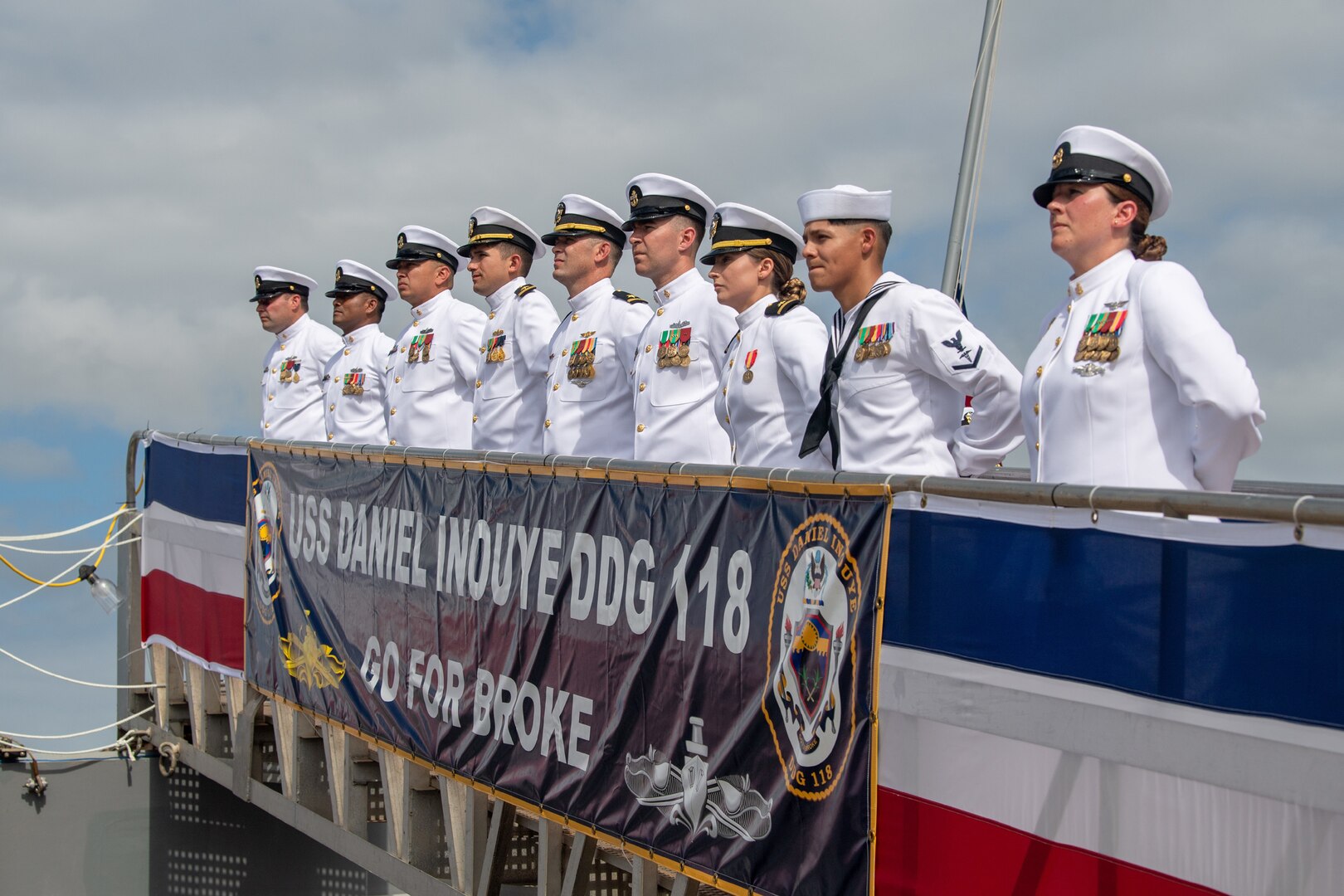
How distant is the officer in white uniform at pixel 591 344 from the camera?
22.7ft

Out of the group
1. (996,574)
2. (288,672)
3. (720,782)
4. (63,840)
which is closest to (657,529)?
(720,782)

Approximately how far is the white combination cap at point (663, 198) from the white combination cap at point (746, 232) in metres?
0.60

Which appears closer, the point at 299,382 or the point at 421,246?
the point at 421,246

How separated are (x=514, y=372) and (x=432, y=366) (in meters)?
0.91

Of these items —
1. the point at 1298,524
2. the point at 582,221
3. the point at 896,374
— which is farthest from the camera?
the point at 582,221

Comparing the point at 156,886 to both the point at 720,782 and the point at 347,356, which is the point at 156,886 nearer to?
the point at 347,356

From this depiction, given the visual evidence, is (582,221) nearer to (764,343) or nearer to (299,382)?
(764,343)

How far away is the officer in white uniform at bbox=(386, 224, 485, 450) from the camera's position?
8586mm

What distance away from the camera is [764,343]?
5512 mm

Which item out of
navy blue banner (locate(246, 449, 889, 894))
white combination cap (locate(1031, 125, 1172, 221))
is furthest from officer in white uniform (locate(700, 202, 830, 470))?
white combination cap (locate(1031, 125, 1172, 221))

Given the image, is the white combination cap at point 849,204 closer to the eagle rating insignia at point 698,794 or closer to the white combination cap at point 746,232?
the white combination cap at point 746,232

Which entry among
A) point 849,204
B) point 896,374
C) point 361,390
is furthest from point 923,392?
point 361,390

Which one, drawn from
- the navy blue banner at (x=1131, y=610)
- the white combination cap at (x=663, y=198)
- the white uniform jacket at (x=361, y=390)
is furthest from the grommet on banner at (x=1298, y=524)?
the white uniform jacket at (x=361, y=390)

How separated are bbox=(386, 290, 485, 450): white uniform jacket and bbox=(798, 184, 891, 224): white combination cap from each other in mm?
3730
